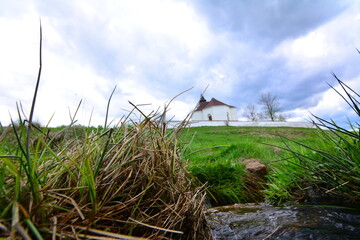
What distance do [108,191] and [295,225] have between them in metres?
1.60

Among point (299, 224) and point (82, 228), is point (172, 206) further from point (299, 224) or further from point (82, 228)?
point (299, 224)

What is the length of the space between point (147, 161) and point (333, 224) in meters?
1.57

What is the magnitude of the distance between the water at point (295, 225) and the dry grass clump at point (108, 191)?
539mm

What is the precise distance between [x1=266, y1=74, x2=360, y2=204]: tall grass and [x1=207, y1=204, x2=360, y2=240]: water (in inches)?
7.8

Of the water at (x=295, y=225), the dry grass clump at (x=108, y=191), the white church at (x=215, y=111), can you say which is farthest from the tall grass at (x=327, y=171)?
the white church at (x=215, y=111)

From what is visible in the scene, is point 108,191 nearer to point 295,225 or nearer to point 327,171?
point 295,225

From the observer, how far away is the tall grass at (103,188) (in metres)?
0.73

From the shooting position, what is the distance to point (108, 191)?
1.01 meters

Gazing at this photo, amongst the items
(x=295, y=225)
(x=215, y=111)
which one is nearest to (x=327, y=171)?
(x=295, y=225)

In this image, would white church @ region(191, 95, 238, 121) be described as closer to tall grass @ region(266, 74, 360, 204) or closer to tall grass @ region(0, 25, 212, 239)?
tall grass @ region(266, 74, 360, 204)

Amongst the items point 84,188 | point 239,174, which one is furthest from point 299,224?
point 239,174

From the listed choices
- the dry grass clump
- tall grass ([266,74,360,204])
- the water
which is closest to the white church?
tall grass ([266,74,360,204])

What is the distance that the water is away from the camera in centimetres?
156

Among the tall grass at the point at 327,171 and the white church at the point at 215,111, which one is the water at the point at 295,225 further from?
the white church at the point at 215,111
